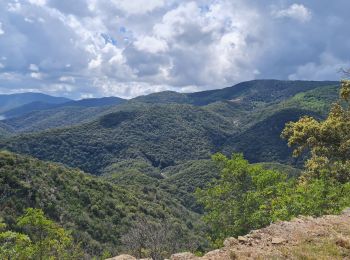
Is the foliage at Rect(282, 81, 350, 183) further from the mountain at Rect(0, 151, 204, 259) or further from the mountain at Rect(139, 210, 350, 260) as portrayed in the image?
the mountain at Rect(0, 151, 204, 259)

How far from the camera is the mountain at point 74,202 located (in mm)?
53750

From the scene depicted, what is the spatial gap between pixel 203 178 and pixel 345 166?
147 meters

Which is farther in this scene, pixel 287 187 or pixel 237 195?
pixel 237 195

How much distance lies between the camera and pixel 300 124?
93.8 feet

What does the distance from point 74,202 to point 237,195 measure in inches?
1846

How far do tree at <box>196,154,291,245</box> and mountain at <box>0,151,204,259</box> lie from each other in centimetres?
2658

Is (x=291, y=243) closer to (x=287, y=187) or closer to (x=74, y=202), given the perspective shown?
(x=287, y=187)

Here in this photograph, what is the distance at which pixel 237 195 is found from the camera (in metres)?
22.5

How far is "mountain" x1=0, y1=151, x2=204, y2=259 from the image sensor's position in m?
53.8

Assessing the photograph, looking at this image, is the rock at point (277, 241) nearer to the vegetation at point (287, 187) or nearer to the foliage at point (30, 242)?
the vegetation at point (287, 187)

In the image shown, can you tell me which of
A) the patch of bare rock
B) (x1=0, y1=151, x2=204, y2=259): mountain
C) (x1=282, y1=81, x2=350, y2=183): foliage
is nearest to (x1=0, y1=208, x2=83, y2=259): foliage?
the patch of bare rock

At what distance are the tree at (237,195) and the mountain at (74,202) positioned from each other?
2658 centimetres

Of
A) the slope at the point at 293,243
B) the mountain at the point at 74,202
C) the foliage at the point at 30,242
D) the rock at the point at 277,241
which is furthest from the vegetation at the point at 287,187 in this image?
the mountain at the point at 74,202

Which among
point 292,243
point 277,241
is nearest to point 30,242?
point 277,241
